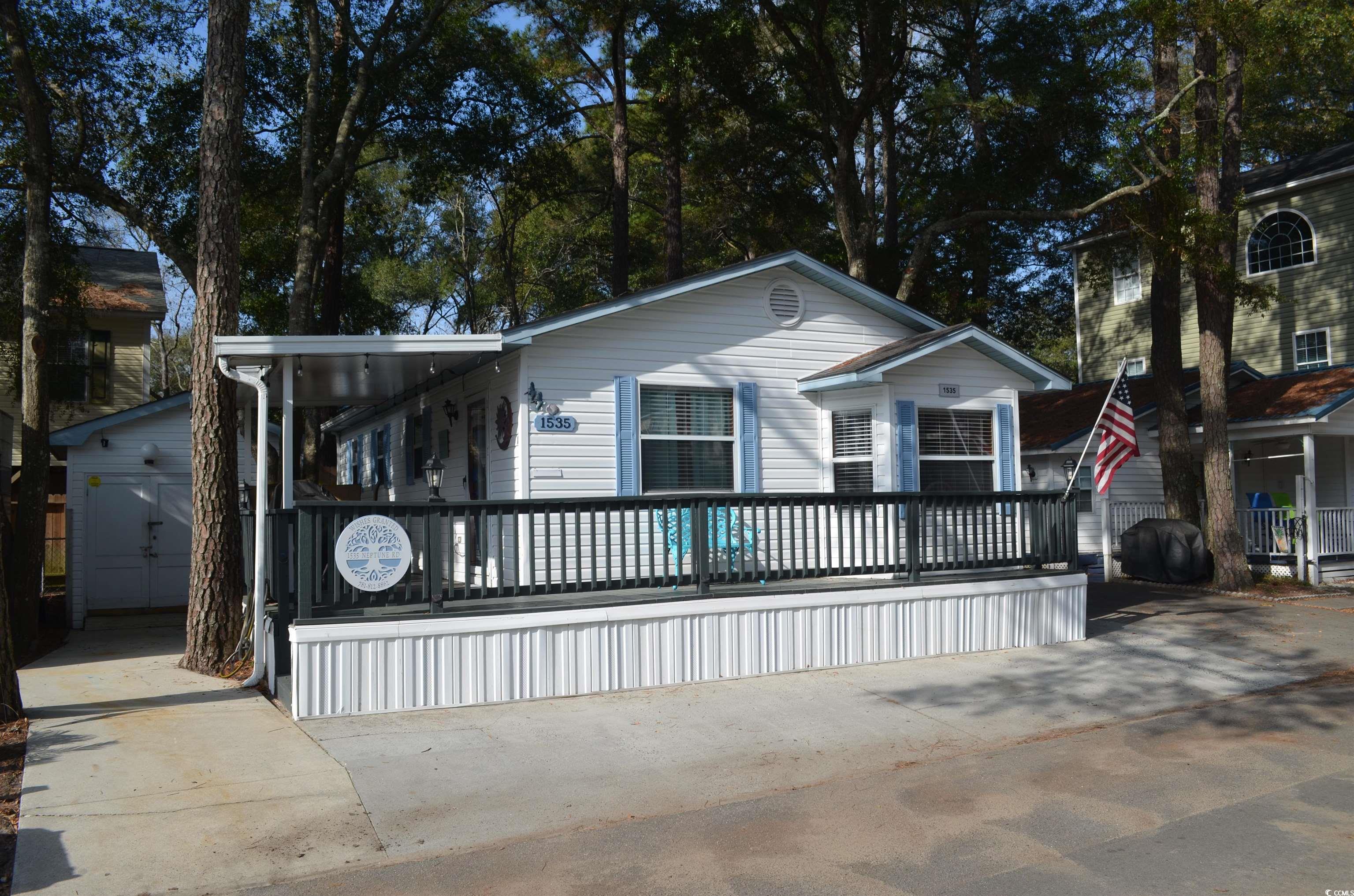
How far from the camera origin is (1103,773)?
20.7 ft

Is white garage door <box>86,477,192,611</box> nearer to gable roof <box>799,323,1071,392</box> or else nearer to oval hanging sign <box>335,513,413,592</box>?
oval hanging sign <box>335,513,413,592</box>

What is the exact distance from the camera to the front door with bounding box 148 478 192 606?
609 inches

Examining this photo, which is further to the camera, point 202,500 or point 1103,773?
point 202,500

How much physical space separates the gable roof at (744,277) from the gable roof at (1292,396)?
24.3ft

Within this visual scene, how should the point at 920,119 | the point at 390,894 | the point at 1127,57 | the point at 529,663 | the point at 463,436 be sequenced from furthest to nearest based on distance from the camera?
the point at 920,119, the point at 1127,57, the point at 463,436, the point at 529,663, the point at 390,894

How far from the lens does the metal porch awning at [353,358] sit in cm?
906

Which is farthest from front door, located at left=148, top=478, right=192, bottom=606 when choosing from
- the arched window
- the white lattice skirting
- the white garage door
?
the arched window

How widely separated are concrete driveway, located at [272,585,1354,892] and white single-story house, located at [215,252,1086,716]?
33 cm

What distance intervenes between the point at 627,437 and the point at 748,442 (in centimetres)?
145

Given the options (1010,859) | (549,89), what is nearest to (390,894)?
(1010,859)

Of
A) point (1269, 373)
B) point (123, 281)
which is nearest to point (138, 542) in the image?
point (123, 281)

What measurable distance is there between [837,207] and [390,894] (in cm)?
1771

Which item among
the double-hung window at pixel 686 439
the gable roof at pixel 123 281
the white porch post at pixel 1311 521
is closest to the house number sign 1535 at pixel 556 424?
the double-hung window at pixel 686 439

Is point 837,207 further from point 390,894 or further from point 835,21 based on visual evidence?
point 390,894
